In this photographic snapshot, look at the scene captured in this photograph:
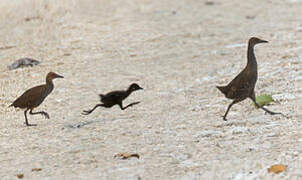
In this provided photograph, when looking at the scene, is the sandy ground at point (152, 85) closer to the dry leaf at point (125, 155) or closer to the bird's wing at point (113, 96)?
the dry leaf at point (125, 155)

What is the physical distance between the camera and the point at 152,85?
370 inches

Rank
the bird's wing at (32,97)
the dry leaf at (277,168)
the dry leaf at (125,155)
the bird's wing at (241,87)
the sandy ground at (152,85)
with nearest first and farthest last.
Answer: the dry leaf at (277,168)
the sandy ground at (152,85)
the dry leaf at (125,155)
the bird's wing at (241,87)
the bird's wing at (32,97)

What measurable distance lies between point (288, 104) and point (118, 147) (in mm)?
2453

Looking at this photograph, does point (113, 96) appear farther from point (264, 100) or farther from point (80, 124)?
point (264, 100)

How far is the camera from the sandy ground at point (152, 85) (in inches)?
214

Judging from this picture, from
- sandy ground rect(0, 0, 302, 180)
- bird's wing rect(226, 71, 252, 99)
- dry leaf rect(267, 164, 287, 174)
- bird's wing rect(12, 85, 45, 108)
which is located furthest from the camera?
bird's wing rect(12, 85, 45, 108)

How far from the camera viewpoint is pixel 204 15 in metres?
15.6

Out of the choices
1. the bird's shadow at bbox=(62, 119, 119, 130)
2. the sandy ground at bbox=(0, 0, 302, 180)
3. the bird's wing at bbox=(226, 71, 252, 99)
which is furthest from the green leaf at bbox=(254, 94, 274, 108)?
the bird's shadow at bbox=(62, 119, 119, 130)


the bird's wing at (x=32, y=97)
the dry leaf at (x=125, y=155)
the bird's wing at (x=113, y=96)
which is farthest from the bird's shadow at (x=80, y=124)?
the dry leaf at (x=125, y=155)

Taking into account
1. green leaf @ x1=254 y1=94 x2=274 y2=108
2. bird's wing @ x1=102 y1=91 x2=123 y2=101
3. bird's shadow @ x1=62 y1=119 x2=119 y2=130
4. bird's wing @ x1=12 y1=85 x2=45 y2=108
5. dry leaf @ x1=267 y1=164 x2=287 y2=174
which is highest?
bird's wing @ x1=12 y1=85 x2=45 y2=108

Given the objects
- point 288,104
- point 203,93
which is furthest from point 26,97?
point 288,104

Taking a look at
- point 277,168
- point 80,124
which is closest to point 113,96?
point 80,124

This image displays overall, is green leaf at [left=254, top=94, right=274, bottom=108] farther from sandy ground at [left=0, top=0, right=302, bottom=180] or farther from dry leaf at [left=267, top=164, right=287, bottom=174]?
dry leaf at [left=267, top=164, right=287, bottom=174]

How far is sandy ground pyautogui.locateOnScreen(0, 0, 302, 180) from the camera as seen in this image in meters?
5.44
